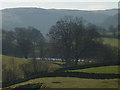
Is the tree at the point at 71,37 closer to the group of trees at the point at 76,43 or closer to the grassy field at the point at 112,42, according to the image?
the group of trees at the point at 76,43

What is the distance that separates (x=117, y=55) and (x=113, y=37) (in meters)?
33.5

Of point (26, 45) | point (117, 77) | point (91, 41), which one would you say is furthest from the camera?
point (26, 45)

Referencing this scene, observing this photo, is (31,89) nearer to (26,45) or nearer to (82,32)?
(82,32)

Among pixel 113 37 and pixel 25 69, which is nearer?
pixel 25 69

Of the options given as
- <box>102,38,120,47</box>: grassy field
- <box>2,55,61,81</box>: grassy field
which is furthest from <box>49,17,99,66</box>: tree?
<box>102,38,120,47</box>: grassy field

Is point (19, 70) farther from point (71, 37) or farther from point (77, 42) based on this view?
point (77, 42)

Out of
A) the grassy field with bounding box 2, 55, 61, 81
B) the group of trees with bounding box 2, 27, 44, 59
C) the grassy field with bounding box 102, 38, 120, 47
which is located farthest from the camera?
the group of trees with bounding box 2, 27, 44, 59

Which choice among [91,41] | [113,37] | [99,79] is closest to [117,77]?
[99,79]

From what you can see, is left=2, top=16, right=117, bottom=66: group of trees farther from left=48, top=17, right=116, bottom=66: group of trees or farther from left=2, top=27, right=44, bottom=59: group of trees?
left=2, top=27, right=44, bottom=59: group of trees

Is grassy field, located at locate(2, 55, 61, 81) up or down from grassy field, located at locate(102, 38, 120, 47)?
down

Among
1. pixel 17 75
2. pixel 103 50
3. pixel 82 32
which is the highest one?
pixel 82 32

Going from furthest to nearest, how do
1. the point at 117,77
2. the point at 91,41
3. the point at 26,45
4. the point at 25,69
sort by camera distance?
1. the point at 26,45
2. the point at 91,41
3. the point at 25,69
4. the point at 117,77

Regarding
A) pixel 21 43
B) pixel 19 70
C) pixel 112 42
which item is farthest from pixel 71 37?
pixel 21 43

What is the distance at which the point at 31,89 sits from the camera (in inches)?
1367
